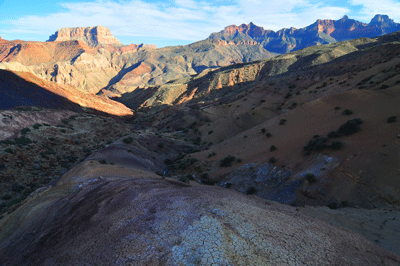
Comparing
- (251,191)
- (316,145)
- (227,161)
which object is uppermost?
(316,145)

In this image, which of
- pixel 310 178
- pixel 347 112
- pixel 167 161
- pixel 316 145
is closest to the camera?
pixel 310 178

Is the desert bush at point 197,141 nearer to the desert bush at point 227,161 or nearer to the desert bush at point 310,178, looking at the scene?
the desert bush at point 227,161

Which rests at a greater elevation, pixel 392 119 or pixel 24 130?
pixel 392 119

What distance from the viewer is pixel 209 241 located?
17.7 ft

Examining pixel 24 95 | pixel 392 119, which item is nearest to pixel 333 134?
pixel 392 119

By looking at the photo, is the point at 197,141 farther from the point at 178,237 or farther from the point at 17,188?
the point at 178,237

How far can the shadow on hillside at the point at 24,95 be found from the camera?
39.6 metres

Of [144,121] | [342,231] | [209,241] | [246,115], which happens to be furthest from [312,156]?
[144,121]

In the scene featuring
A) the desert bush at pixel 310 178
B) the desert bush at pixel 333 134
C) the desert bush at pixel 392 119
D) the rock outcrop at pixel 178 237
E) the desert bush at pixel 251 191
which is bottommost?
the desert bush at pixel 251 191

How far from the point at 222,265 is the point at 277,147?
16.3 m

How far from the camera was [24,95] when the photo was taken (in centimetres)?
4394

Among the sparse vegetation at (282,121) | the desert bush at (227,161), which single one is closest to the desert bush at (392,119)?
the sparse vegetation at (282,121)

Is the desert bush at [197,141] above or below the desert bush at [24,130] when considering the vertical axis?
below

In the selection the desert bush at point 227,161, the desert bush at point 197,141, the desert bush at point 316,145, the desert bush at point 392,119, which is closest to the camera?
the desert bush at point 392,119
